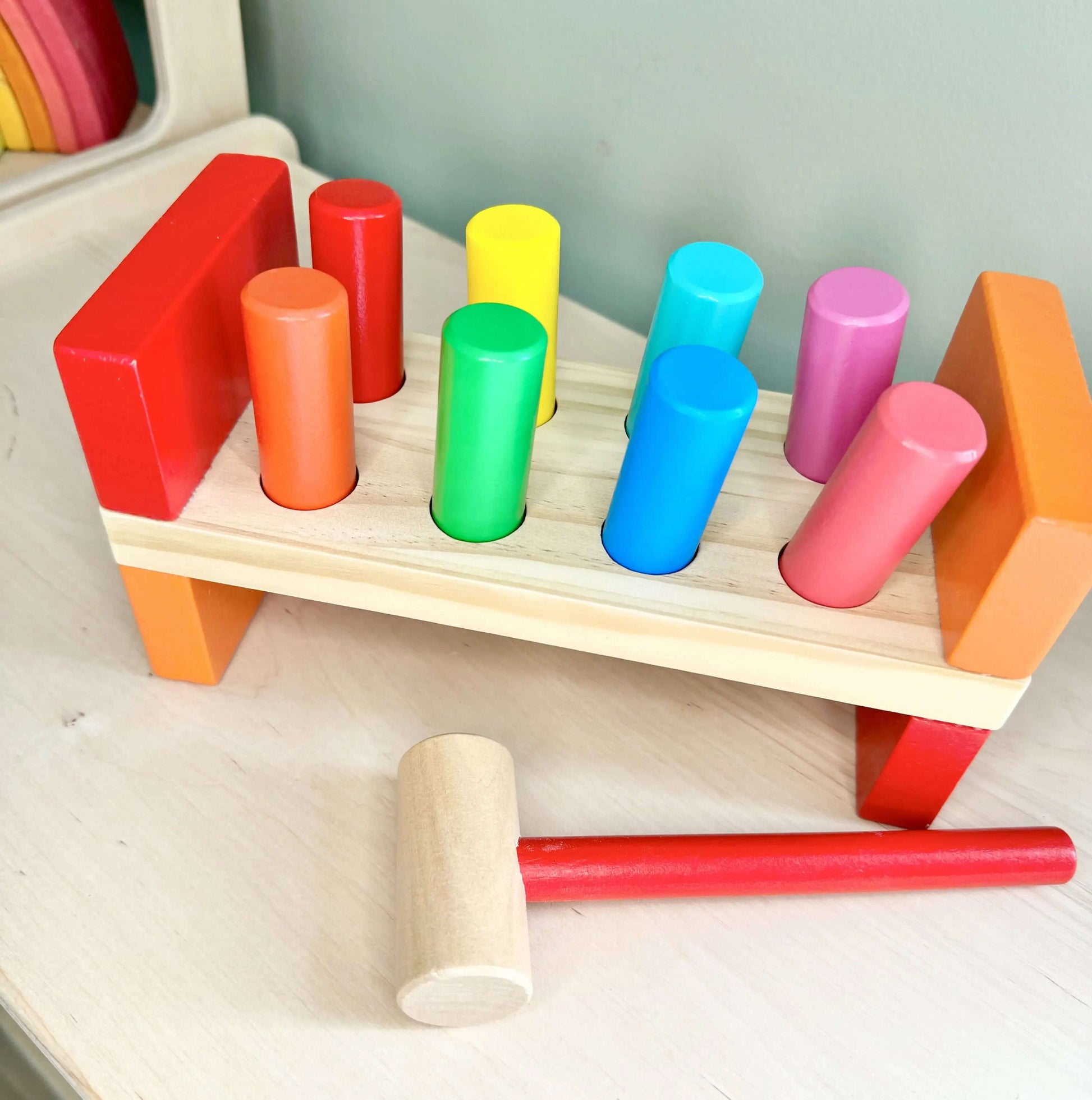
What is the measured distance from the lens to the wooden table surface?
354 millimetres

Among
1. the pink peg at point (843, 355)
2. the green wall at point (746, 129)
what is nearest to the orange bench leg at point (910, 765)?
the pink peg at point (843, 355)

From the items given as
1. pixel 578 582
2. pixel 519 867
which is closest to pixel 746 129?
pixel 578 582

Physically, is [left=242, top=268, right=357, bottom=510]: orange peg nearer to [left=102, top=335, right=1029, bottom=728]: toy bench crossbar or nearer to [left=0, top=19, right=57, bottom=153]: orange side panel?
[left=102, top=335, right=1029, bottom=728]: toy bench crossbar

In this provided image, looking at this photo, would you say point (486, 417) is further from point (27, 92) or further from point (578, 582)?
point (27, 92)

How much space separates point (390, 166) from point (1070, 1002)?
66cm

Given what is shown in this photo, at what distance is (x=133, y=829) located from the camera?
15.9 inches

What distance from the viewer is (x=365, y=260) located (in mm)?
434

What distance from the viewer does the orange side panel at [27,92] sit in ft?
2.21

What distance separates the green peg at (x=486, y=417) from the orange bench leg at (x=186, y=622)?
0.11 meters

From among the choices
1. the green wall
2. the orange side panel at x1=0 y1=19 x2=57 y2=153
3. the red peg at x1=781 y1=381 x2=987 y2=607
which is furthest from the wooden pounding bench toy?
→ the orange side panel at x1=0 y1=19 x2=57 y2=153

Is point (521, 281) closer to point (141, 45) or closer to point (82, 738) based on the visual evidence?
point (82, 738)

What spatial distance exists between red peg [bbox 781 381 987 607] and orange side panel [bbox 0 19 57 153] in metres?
0.63

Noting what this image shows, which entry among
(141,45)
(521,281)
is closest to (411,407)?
(521,281)

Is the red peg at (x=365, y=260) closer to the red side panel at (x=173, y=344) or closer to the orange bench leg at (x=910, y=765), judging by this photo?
the red side panel at (x=173, y=344)
